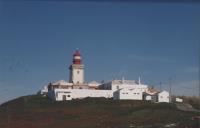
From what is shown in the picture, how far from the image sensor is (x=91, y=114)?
15195mm

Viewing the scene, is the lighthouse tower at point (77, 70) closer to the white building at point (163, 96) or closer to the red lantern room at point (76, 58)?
the red lantern room at point (76, 58)

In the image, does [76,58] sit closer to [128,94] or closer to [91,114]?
[128,94]

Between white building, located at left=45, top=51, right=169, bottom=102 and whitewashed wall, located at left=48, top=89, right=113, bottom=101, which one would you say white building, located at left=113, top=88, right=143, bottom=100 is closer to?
white building, located at left=45, top=51, right=169, bottom=102

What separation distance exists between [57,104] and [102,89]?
4081mm

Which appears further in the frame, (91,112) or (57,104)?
(57,104)

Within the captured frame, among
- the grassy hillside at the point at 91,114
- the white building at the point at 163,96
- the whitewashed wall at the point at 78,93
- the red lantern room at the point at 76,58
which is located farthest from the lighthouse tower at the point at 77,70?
the white building at the point at 163,96

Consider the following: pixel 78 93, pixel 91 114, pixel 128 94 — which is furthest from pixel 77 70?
pixel 91 114

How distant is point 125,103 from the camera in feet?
61.8

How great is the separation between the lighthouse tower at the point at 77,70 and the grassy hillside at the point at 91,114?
9.07 ft

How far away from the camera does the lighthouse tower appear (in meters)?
23.2

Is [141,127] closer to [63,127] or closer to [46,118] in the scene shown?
[63,127]

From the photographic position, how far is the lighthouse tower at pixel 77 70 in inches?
912

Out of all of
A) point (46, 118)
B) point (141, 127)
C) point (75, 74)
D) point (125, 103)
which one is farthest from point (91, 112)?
point (75, 74)

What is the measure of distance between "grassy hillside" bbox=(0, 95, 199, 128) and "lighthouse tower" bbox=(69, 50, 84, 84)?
276cm
